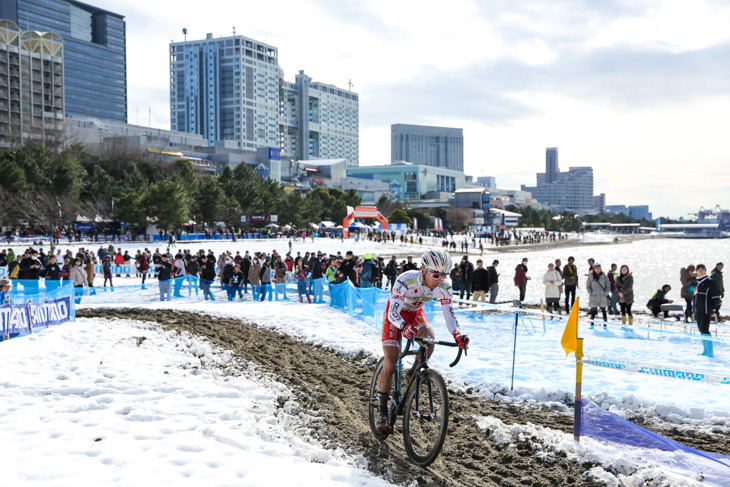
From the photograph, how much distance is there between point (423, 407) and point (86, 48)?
19226 cm

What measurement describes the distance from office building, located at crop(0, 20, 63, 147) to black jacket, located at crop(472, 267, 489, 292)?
92458 mm

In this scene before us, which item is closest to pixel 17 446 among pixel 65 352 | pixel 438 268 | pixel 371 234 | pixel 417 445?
pixel 417 445

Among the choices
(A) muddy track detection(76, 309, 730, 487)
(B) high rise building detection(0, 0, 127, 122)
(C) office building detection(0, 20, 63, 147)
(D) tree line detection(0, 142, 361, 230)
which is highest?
(B) high rise building detection(0, 0, 127, 122)

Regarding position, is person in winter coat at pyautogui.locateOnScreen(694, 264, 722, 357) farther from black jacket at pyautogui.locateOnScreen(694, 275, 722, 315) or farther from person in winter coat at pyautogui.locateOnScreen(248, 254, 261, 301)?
person in winter coat at pyautogui.locateOnScreen(248, 254, 261, 301)

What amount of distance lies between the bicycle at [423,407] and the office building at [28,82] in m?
102

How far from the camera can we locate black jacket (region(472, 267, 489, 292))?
747 inches

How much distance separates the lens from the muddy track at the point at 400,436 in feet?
17.1

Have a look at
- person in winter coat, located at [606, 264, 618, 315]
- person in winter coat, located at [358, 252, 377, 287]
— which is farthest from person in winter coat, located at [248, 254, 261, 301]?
person in winter coat, located at [606, 264, 618, 315]

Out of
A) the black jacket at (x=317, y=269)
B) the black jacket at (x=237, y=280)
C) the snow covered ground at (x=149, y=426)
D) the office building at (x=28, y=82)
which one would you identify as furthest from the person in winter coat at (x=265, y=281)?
the office building at (x=28, y=82)

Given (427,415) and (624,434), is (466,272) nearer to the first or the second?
(624,434)

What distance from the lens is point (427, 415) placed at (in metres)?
5.44

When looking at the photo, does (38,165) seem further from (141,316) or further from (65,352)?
(65,352)

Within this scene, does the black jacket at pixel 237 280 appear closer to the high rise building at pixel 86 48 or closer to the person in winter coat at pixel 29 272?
the person in winter coat at pixel 29 272

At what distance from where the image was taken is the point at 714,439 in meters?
6.34
